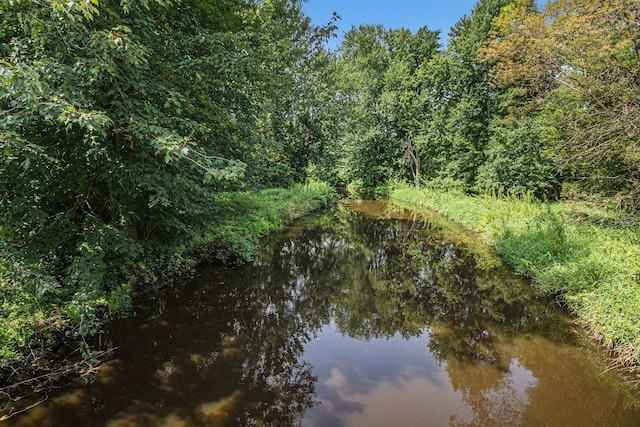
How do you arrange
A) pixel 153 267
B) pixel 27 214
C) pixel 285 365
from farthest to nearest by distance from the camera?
pixel 153 267, pixel 285 365, pixel 27 214

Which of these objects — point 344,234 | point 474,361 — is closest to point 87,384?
point 474,361

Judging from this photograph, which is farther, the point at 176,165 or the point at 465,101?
the point at 465,101

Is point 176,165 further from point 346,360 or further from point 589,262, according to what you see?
point 589,262

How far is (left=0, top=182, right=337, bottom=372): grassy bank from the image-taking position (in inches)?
154

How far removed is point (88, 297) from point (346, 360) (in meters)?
4.01

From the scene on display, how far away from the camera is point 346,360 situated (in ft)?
17.4

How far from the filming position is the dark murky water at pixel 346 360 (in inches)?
157

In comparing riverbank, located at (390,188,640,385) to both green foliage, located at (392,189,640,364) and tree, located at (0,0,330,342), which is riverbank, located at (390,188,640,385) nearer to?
green foliage, located at (392,189,640,364)

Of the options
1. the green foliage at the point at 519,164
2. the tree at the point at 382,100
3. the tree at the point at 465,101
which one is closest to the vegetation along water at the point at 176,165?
the green foliage at the point at 519,164

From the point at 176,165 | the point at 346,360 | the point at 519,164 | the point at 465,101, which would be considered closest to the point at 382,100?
the point at 465,101

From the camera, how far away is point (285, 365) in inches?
198

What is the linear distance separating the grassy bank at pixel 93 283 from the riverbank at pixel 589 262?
25.7 feet

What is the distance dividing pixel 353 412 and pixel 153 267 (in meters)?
5.19

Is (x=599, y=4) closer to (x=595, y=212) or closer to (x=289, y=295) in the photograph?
(x=595, y=212)
